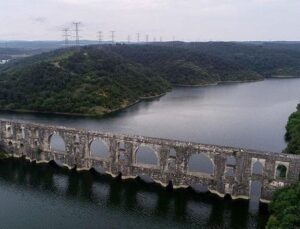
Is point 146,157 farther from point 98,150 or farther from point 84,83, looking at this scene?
point 84,83

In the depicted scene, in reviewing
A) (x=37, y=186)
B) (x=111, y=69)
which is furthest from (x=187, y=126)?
(x=111, y=69)

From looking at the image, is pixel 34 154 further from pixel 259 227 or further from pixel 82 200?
pixel 259 227

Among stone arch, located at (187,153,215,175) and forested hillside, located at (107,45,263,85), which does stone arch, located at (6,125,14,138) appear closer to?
stone arch, located at (187,153,215,175)

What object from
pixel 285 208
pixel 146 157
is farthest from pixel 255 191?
pixel 146 157

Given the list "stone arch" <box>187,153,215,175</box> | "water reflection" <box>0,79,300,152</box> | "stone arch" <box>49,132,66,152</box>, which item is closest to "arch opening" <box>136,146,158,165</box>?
"stone arch" <box>187,153,215,175</box>

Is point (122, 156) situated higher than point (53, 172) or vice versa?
point (122, 156)

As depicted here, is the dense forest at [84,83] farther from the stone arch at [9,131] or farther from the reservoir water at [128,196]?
the stone arch at [9,131]
